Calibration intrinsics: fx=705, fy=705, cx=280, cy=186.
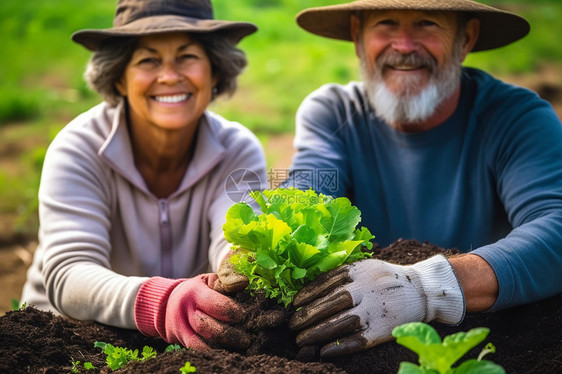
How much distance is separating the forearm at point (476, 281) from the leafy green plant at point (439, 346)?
62 centimetres

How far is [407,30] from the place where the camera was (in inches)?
119

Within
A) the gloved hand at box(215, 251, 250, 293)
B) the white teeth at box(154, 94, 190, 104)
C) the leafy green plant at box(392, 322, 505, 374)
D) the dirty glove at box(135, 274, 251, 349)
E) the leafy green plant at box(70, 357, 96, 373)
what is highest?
the white teeth at box(154, 94, 190, 104)

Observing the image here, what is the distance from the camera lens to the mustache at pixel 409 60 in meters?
3.06

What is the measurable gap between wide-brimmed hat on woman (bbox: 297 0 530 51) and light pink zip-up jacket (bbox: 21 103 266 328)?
0.66 metres

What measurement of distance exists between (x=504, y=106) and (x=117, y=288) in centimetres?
175

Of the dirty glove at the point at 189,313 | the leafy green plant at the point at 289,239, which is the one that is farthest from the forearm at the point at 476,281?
the dirty glove at the point at 189,313

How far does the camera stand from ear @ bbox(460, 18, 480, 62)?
315 cm

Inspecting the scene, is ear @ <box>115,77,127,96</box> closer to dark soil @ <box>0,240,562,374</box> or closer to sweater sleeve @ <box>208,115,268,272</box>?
sweater sleeve @ <box>208,115,268,272</box>

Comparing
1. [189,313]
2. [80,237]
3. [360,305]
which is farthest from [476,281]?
[80,237]

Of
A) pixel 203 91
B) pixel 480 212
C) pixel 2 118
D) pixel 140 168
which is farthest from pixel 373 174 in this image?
pixel 2 118

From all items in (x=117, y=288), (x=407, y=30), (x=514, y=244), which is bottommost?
(x=117, y=288)

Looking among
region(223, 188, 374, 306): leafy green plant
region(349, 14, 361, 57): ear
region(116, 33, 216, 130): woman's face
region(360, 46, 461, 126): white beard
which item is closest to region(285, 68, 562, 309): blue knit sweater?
region(360, 46, 461, 126): white beard

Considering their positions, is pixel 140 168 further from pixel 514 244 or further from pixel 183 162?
pixel 514 244

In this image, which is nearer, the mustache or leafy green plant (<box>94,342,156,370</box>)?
leafy green plant (<box>94,342,156,370</box>)
